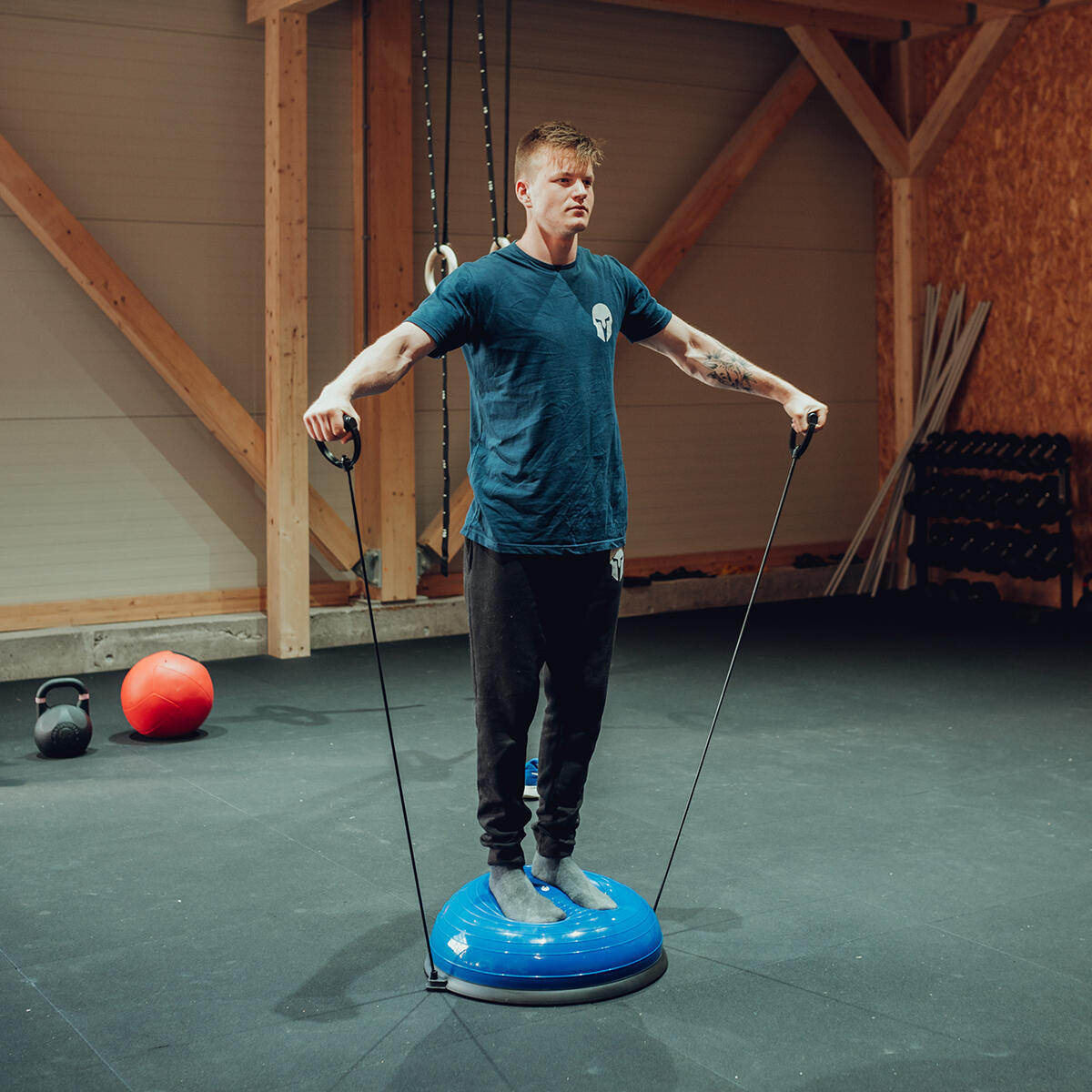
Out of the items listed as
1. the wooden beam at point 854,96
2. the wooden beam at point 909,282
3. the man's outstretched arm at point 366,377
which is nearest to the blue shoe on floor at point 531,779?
the man's outstretched arm at point 366,377

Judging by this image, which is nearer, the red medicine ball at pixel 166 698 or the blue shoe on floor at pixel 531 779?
the blue shoe on floor at pixel 531 779

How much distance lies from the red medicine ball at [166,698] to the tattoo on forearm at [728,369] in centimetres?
265

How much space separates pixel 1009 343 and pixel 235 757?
5385 mm

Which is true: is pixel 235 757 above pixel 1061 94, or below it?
below

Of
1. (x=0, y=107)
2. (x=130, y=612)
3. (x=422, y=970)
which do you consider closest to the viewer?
(x=422, y=970)

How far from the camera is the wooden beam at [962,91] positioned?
7.84 m

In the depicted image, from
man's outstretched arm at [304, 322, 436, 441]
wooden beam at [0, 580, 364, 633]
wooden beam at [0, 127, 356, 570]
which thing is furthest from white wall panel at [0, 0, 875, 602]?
man's outstretched arm at [304, 322, 436, 441]

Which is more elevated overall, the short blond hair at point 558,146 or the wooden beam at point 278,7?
the wooden beam at point 278,7

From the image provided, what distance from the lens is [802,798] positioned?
163 inches

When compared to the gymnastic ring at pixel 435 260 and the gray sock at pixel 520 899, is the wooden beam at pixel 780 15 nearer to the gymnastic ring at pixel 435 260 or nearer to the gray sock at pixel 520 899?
the gymnastic ring at pixel 435 260

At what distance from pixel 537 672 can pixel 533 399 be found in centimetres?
53

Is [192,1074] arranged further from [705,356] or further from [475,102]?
[475,102]

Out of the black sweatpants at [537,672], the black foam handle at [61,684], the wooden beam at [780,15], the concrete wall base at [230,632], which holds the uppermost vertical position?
the wooden beam at [780,15]

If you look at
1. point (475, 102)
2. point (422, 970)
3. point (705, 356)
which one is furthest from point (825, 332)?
point (422, 970)
